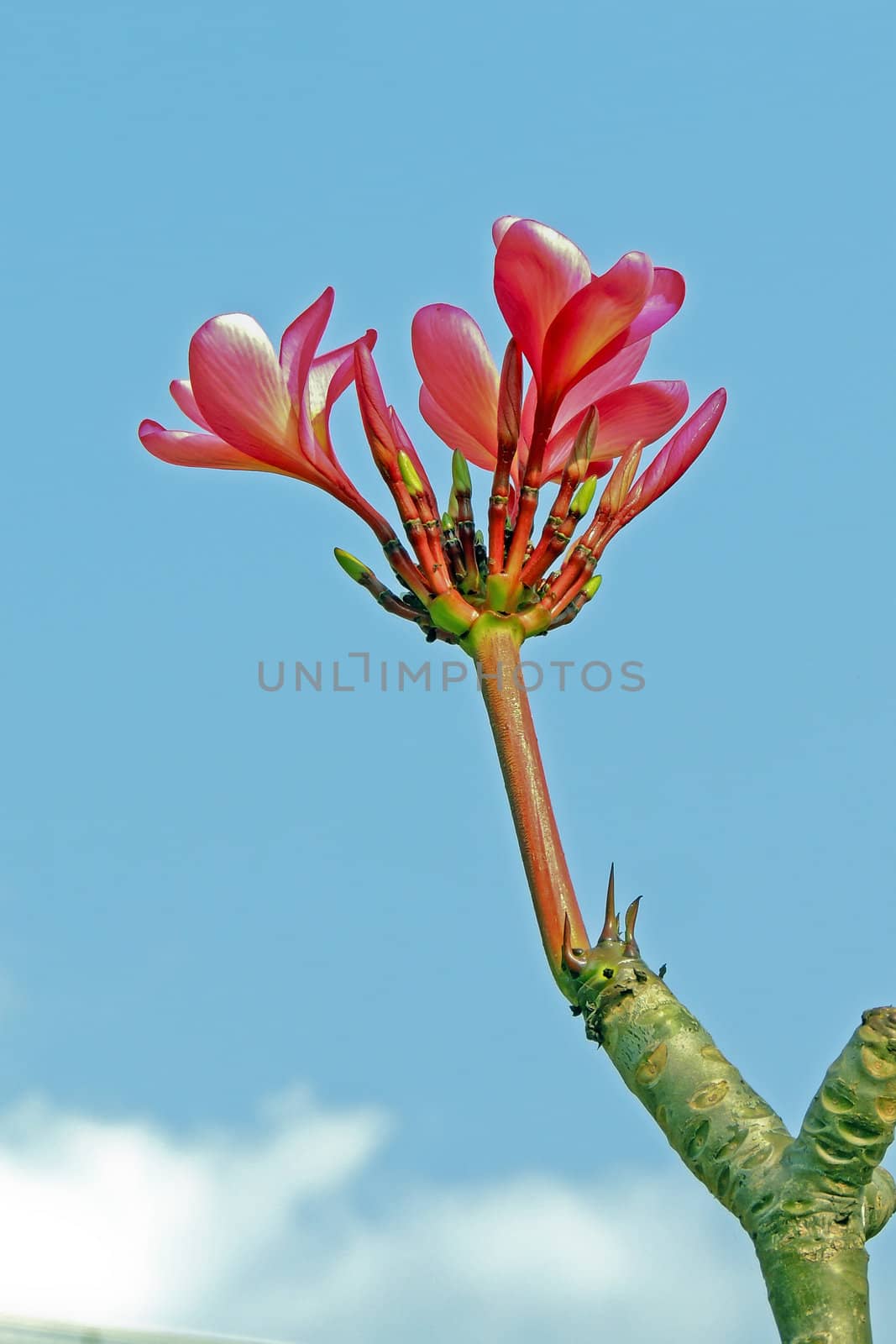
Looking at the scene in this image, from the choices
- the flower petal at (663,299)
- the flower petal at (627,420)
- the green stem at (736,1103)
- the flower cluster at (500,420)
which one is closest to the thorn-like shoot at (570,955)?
the green stem at (736,1103)

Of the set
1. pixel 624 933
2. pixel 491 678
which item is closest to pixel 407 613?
pixel 491 678

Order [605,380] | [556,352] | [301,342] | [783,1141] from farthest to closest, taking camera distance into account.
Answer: [605,380] < [301,342] < [556,352] < [783,1141]

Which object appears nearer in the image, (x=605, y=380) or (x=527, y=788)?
(x=527, y=788)

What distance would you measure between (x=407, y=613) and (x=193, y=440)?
0.69 m

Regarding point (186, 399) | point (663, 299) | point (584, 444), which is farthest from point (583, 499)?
point (186, 399)

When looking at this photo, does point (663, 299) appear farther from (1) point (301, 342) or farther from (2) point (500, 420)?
(1) point (301, 342)

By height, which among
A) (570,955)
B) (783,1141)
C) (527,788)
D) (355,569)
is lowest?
(783,1141)

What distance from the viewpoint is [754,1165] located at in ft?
8.51

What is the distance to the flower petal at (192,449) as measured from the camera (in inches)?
133

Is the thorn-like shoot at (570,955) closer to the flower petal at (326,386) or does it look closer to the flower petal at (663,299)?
the flower petal at (326,386)

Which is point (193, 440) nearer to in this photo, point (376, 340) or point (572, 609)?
point (376, 340)

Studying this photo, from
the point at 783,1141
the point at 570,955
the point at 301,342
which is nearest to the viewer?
the point at 783,1141

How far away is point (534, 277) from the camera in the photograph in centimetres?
299

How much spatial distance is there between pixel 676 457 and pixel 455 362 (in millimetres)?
529
